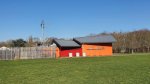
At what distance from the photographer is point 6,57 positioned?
2282 inches

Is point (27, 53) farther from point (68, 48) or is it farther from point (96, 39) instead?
point (96, 39)

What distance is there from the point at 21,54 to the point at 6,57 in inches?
159

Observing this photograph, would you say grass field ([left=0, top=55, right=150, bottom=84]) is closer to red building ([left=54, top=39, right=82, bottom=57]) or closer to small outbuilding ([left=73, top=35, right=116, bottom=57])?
red building ([left=54, top=39, right=82, bottom=57])

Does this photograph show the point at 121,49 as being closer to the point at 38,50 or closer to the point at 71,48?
the point at 71,48

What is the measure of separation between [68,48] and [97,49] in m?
8.53

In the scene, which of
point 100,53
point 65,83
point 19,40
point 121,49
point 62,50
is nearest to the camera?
point 65,83

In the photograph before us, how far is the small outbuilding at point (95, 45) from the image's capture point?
251ft

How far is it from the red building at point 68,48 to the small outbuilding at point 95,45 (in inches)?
52.3

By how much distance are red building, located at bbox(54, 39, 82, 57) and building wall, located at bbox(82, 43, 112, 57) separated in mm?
1716

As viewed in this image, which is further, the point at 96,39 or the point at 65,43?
the point at 96,39

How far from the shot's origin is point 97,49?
78.5m

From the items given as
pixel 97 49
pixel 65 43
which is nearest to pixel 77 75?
pixel 65 43

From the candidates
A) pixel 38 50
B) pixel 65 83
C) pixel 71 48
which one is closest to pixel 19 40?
pixel 71 48

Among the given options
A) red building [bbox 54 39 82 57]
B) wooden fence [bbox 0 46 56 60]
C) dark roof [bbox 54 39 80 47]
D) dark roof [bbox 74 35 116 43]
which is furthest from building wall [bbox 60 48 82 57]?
wooden fence [bbox 0 46 56 60]
